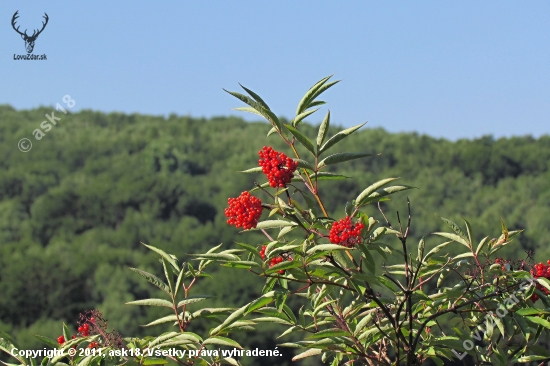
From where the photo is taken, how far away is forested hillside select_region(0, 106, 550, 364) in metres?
24.5

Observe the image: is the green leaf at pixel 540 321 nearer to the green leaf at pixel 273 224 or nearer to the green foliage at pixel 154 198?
the green leaf at pixel 273 224

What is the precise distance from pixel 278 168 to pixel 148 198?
107 ft

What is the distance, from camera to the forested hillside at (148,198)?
24484mm

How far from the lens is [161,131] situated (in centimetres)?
4691

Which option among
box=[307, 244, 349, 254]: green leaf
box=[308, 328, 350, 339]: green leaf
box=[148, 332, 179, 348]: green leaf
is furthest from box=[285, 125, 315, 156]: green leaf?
box=[148, 332, 179, 348]: green leaf

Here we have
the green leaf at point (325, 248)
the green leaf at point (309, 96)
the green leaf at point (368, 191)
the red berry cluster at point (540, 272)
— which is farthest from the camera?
the red berry cluster at point (540, 272)

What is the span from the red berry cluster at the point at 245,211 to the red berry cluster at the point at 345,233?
0.21m

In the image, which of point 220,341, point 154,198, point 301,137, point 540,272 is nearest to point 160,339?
point 220,341

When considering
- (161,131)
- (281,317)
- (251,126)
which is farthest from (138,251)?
(281,317)

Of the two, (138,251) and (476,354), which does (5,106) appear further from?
(476,354)

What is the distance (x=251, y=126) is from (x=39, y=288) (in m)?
28.1

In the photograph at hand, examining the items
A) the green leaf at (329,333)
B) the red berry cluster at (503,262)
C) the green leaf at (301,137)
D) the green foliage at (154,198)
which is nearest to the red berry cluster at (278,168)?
the green leaf at (301,137)

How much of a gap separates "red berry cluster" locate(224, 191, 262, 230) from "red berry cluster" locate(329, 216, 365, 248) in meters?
0.21

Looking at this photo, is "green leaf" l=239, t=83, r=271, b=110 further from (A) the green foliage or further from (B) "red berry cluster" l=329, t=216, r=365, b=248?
(A) the green foliage
